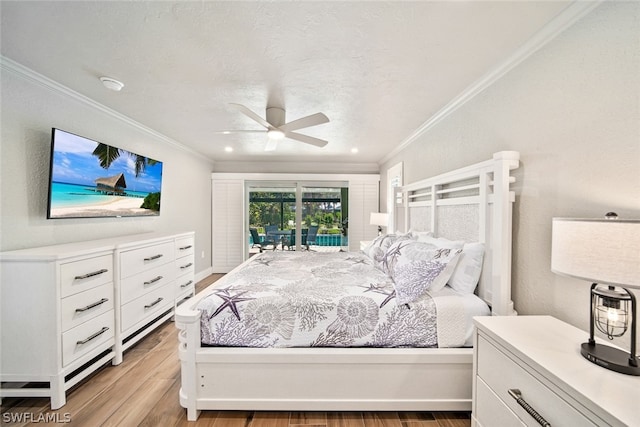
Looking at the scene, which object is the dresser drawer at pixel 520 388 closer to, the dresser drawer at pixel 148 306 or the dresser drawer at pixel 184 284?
the dresser drawer at pixel 148 306

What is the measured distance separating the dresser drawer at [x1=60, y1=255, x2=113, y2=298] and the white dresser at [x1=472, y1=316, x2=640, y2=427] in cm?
263

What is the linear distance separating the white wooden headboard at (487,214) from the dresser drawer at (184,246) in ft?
9.79

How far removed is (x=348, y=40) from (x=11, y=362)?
3002 millimetres

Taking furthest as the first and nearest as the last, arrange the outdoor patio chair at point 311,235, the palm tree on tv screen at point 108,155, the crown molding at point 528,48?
the outdoor patio chair at point 311,235 → the palm tree on tv screen at point 108,155 → the crown molding at point 528,48

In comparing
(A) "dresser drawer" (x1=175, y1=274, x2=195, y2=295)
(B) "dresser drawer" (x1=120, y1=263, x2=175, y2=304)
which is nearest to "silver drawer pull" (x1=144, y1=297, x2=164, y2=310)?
(B) "dresser drawer" (x1=120, y1=263, x2=175, y2=304)

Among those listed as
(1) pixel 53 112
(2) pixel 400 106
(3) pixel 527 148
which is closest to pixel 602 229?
(3) pixel 527 148

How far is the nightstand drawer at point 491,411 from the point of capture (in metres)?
1.13

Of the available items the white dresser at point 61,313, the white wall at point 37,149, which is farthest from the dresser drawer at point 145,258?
the white wall at point 37,149

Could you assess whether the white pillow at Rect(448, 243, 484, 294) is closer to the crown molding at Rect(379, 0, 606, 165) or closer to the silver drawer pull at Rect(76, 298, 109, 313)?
the crown molding at Rect(379, 0, 606, 165)

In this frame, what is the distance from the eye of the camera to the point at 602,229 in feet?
2.89

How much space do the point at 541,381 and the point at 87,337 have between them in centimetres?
278

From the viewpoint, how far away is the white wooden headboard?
1.66m

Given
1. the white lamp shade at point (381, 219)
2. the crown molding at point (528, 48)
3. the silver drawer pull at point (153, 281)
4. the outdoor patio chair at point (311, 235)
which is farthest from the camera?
the outdoor patio chair at point (311, 235)

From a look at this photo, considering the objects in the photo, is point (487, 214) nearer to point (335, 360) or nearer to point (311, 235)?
point (335, 360)
